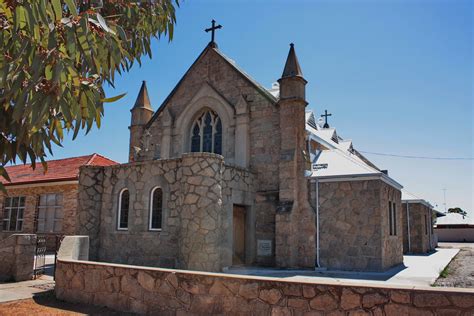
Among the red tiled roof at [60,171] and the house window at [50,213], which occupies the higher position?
the red tiled roof at [60,171]

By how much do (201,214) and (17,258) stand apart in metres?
5.03

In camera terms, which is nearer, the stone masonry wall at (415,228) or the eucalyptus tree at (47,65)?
the eucalyptus tree at (47,65)

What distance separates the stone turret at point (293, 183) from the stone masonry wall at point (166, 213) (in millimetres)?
1642

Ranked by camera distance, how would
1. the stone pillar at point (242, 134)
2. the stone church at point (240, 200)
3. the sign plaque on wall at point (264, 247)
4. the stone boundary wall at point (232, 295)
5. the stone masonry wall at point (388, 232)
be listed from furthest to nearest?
the stone pillar at point (242, 134) → the sign plaque on wall at point (264, 247) → the stone masonry wall at point (388, 232) → the stone church at point (240, 200) → the stone boundary wall at point (232, 295)

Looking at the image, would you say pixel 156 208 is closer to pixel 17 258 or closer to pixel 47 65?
pixel 17 258

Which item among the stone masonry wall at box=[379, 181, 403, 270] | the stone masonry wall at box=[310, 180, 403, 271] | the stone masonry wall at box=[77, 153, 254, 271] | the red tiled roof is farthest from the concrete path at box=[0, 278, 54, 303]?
the stone masonry wall at box=[379, 181, 403, 270]

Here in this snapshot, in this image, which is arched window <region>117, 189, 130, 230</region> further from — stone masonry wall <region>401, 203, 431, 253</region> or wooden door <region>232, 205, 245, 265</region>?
stone masonry wall <region>401, 203, 431, 253</region>

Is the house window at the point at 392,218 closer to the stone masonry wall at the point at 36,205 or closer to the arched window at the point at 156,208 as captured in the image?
the arched window at the point at 156,208

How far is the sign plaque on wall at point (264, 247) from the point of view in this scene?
14234 mm

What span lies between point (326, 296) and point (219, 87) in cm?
1226

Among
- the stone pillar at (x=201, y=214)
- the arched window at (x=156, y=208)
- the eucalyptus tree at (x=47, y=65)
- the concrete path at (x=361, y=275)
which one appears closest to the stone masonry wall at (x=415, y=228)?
the concrete path at (x=361, y=275)

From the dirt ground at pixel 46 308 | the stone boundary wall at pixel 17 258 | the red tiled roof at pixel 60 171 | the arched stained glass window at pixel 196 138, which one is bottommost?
the dirt ground at pixel 46 308

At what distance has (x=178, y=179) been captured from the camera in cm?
1290

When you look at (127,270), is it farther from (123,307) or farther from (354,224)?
(354,224)
